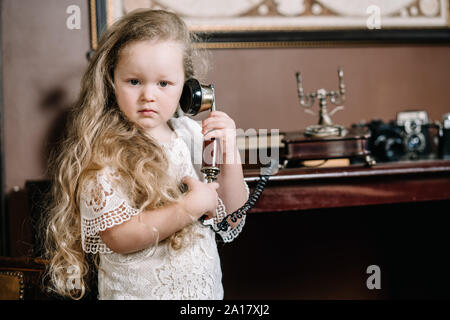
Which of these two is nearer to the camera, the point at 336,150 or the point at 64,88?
the point at 336,150

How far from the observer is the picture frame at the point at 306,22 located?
149 cm

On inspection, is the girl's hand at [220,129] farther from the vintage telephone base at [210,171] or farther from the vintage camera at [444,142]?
the vintage camera at [444,142]

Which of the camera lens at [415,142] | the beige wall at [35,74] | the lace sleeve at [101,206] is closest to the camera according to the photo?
the lace sleeve at [101,206]

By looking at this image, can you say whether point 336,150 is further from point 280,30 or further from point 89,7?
point 89,7

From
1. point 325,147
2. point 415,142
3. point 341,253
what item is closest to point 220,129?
point 325,147

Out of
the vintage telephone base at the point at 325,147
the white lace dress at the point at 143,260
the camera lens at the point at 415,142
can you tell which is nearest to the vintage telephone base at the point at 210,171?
the white lace dress at the point at 143,260

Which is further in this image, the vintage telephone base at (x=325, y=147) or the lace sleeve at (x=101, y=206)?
the vintage telephone base at (x=325, y=147)

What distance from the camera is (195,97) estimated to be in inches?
36.8

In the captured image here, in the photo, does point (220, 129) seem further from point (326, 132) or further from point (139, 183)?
point (326, 132)

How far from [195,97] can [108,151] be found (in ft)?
0.71

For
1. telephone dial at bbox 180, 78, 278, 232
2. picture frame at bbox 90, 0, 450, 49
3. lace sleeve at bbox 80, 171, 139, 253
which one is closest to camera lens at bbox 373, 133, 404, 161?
picture frame at bbox 90, 0, 450, 49

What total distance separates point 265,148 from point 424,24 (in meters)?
0.84

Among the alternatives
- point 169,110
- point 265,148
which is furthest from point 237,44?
point 169,110

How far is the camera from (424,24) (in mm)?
1674
